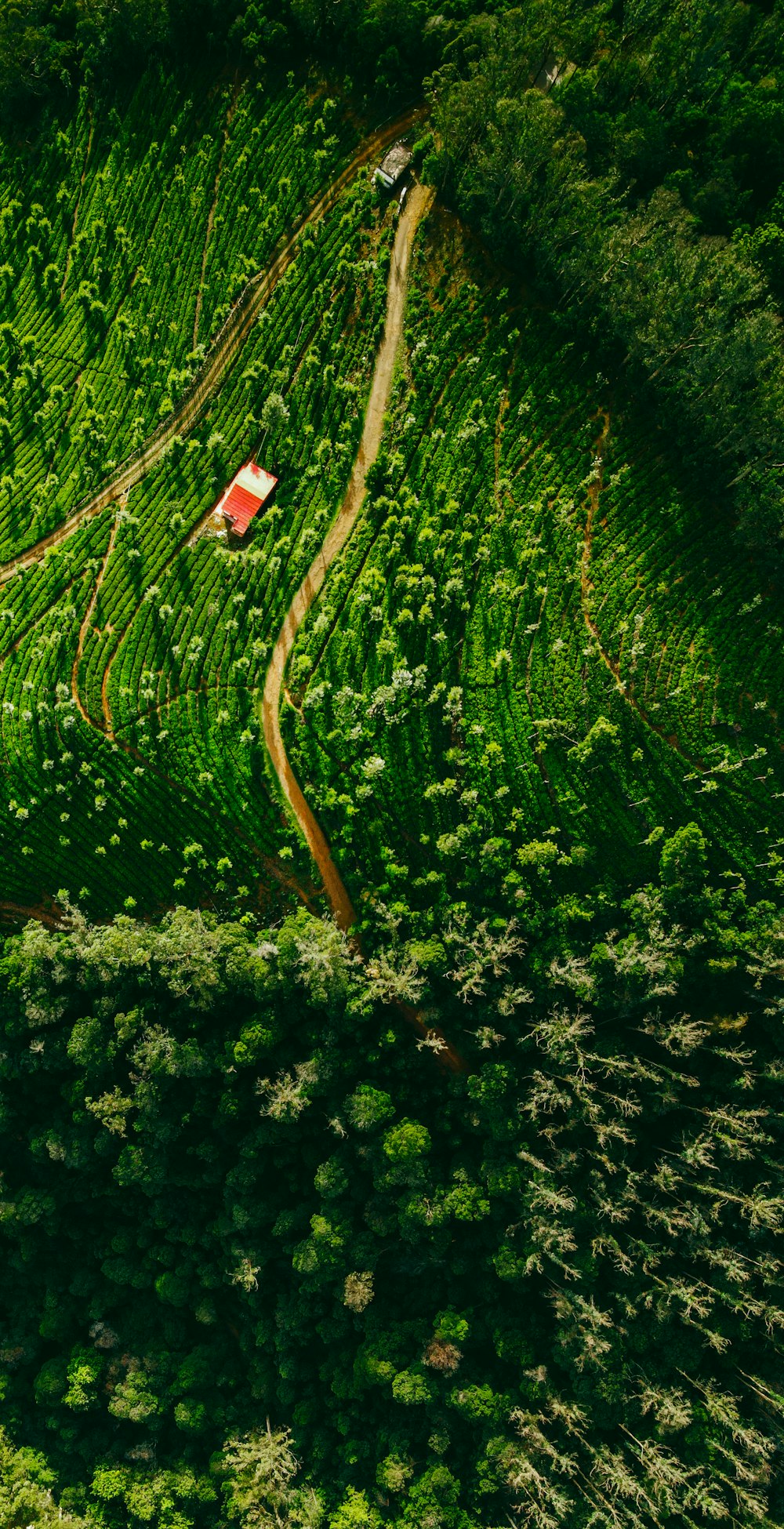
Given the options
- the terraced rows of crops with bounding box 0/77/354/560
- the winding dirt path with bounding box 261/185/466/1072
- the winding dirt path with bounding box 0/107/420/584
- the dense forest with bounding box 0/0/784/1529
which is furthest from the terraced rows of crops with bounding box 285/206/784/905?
the terraced rows of crops with bounding box 0/77/354/560

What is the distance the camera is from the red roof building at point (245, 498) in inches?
2576

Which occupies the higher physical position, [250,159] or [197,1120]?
[250,159]

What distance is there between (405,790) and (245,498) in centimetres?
2727

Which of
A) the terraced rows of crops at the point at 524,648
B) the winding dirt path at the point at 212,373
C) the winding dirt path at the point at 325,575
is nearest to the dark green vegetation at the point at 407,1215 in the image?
the winding dirt path at the point at 325,575

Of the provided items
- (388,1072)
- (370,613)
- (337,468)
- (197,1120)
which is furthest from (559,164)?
(197,1120)

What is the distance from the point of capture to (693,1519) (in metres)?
55.3

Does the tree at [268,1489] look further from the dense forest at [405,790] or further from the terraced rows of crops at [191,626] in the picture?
the terraced rows of crops at [191,626]

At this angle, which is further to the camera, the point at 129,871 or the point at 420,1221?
the point at 129,871

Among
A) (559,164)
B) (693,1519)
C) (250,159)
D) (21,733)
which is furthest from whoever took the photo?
(250,159)

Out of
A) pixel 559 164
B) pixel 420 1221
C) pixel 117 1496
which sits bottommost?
pixel 117 1496

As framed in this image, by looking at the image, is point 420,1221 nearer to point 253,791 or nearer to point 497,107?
point 253,791

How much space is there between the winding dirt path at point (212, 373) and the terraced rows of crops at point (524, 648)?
1171 cm

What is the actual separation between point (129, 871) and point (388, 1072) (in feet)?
84.5

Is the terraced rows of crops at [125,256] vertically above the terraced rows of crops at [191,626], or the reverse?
the terraced rows of crops at [125,256]
